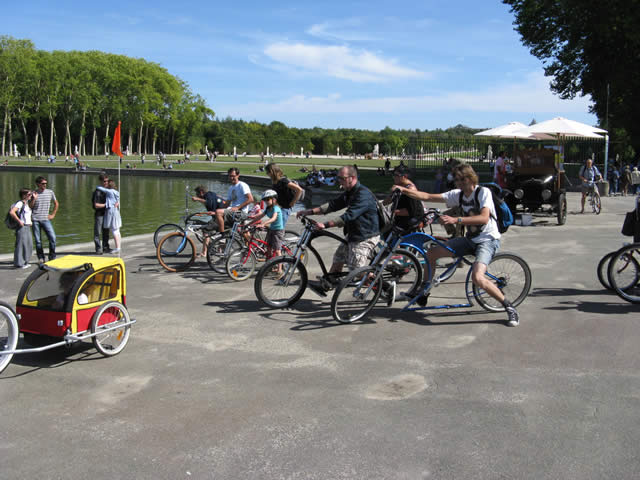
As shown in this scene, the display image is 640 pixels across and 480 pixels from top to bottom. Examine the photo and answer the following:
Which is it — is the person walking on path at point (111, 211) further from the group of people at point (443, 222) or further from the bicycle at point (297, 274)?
the group of people at point (443, 222)

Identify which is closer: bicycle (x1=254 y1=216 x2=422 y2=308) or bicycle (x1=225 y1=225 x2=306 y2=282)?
bicycle (x1=254 y1=216 x2=422 y2=308)

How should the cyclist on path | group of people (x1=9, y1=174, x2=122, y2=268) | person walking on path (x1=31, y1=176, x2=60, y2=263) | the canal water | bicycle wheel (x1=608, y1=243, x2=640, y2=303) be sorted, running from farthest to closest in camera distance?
the canal water, person walking on path (x1=31, y1=176, x2=60, y2=263), group of people (x1=9, y1=174, x2=122, y2=268), bicycle wheel (x1=608, y1=243, x2=640, y2=303), the cyclist on path

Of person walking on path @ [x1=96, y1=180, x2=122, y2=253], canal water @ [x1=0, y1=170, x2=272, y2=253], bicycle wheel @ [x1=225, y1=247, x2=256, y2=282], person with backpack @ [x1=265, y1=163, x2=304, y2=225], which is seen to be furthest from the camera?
canal water @ [x1=0, y1=170, x2=272, y2=253]

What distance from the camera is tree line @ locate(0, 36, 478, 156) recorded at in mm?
79500

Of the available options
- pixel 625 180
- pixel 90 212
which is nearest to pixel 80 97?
pixel 90 212

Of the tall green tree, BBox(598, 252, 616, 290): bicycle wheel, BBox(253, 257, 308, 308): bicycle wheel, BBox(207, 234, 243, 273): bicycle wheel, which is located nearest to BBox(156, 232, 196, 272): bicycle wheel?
BBox(207, 234, 243, 273): bicycle wheel

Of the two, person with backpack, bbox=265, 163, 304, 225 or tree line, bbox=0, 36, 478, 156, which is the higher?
tree line, bbox=0, 36, 478, 156

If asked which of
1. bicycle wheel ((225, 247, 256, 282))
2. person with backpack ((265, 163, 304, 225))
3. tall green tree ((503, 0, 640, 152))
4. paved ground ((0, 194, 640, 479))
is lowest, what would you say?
paved ground ((0, 194, 640, 479))

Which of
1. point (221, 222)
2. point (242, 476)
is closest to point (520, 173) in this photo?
point (221, 222)

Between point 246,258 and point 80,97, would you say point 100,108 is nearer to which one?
point 80,97

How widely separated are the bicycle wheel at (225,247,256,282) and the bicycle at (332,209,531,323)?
273 centimetres

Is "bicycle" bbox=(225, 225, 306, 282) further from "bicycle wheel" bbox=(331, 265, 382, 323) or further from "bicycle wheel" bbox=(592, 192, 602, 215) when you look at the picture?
"bicycle wheel" bbox=(592, 192, 602, 215)

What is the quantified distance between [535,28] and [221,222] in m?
30.9

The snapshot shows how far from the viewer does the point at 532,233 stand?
14.2 meters
